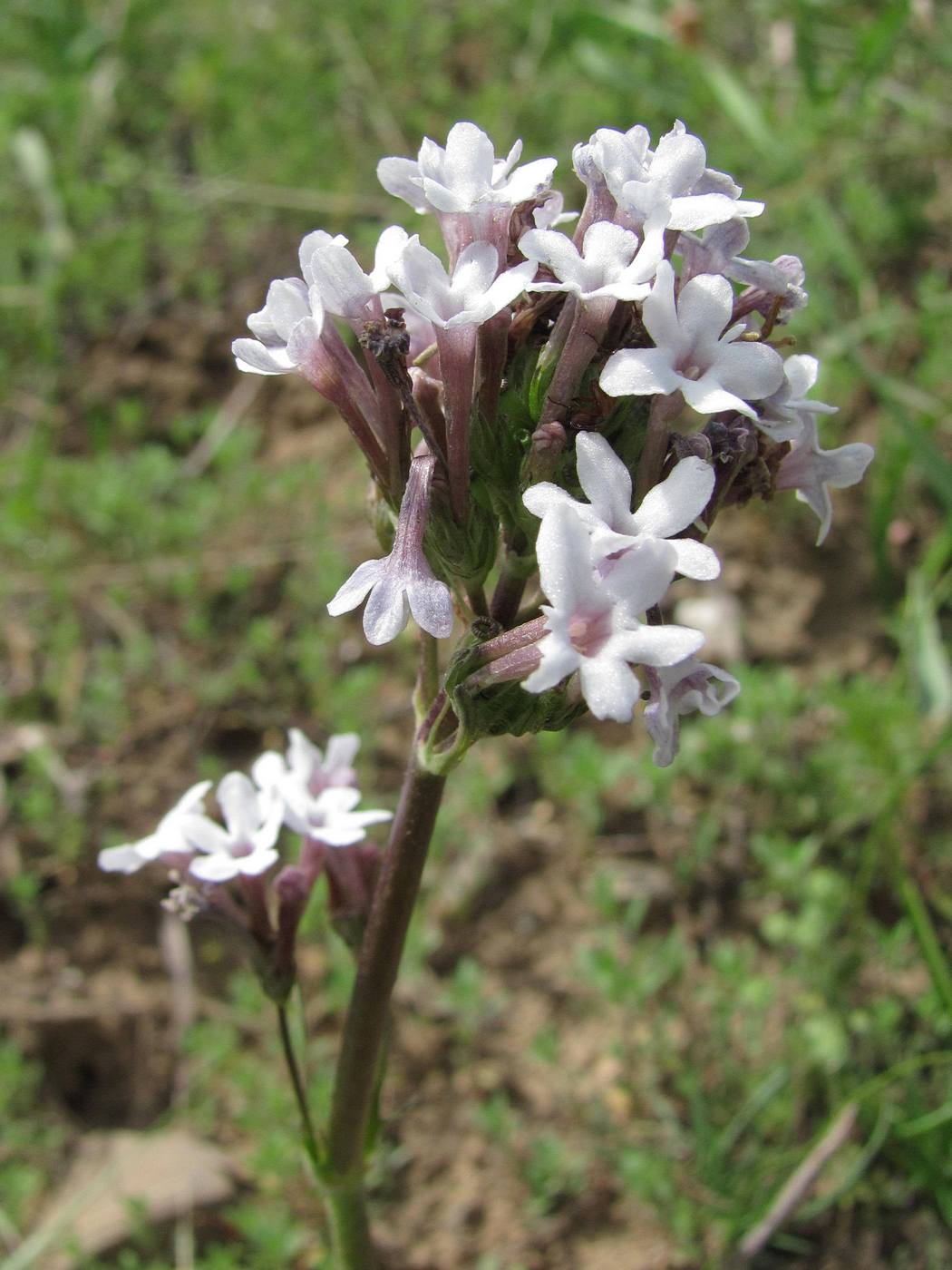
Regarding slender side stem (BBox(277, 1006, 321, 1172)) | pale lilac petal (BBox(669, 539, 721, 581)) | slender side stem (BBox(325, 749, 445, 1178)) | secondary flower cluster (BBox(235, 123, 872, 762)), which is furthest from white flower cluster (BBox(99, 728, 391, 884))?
pale lilac petal (BBox(669, 539, 721, 581))

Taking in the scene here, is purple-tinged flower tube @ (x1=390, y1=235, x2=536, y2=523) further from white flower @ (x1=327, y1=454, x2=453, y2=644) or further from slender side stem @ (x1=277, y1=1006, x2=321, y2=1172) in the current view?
A: slender side stem @ (x1=277, y1=1006, x2=321, y2=1172)

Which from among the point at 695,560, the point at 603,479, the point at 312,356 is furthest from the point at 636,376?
the point at 312,356

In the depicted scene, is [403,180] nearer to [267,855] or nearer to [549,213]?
[549,213]

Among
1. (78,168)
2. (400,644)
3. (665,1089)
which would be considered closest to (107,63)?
(78,168)

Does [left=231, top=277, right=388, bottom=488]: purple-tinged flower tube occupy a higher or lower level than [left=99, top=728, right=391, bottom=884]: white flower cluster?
higher

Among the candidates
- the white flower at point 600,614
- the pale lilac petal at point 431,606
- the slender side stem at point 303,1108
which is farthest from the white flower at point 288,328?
the slender side stem at point 303,1108

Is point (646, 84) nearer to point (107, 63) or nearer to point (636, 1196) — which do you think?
point (107, 63)
